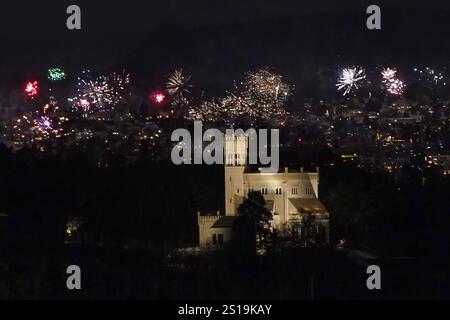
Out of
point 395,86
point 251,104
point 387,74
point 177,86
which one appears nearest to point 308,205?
point 251,104

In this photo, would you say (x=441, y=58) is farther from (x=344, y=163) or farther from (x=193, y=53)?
(x=344, y=163)

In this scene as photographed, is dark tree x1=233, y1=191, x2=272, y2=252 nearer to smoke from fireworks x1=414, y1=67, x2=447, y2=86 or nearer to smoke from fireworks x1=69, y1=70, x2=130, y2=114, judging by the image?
smoke from fireworks x1=69, y1=70, x2=130, y2=114

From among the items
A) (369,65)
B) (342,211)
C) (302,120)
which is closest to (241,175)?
(342,211)

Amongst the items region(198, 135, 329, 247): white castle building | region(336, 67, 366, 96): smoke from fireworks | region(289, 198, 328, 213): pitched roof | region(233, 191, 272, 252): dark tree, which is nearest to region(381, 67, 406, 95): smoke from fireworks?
region(336, 67, 366, 96): smoke from fireworks

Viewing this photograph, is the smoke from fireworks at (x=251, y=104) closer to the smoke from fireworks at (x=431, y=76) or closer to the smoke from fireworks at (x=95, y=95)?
the smoke from fireworks at (x=95, y=95)

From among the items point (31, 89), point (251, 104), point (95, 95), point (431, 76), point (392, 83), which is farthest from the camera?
point (431, 76)

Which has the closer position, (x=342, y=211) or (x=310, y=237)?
(x=310, y=237)

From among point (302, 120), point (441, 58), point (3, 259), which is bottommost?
point (3, 259)

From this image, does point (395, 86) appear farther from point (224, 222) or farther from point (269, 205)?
point (224, 222)
